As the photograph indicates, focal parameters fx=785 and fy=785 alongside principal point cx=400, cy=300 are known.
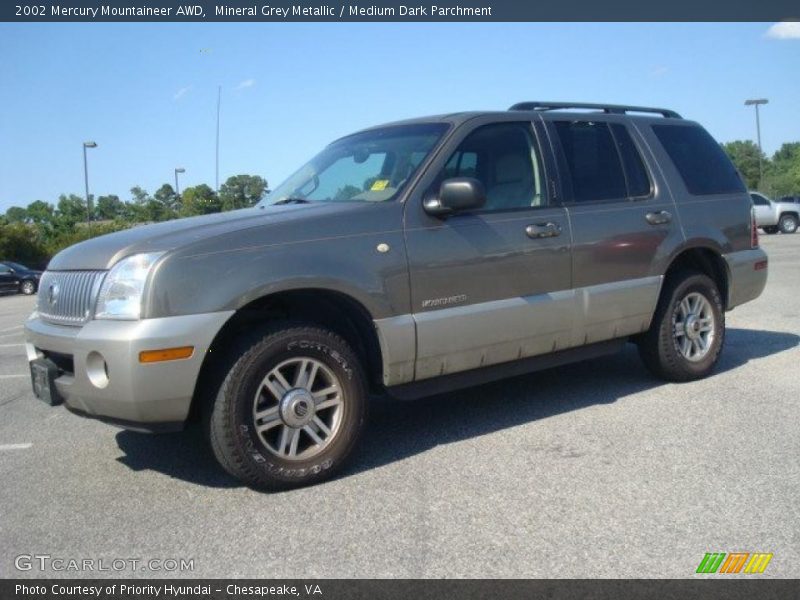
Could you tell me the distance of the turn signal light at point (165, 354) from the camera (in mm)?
3631

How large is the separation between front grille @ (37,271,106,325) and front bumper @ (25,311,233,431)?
0.48 feet

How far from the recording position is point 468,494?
3.80 m

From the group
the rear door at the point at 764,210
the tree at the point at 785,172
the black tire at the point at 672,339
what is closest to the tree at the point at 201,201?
the black tire at the point at 672,339

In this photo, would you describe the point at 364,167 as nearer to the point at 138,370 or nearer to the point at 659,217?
the point at 138,370

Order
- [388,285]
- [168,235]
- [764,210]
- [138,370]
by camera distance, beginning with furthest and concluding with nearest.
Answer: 1. [764,210]
2. [388,285]
3. [168,235]
4. [138,370]

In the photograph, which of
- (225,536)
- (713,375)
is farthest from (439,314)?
(713,375)

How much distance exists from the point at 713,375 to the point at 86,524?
4708 millimetres

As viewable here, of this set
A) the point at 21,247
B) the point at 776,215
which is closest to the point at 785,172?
the point at 776,215

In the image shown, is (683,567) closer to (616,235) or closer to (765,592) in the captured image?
(765,592)

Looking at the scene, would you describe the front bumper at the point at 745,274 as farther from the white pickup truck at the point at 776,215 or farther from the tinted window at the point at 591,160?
the white pickup truck at the point at 776,215

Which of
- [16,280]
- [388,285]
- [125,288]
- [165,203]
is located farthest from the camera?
[16,280]

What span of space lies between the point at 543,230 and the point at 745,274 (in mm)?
2325

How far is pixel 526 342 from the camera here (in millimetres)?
4902

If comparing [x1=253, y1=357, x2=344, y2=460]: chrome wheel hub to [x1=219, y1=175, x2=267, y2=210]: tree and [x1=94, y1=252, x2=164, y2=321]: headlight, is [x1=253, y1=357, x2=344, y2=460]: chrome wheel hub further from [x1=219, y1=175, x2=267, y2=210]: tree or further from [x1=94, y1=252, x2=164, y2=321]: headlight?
[x1=219, y1=175, x2=267, y2=210]: tree
